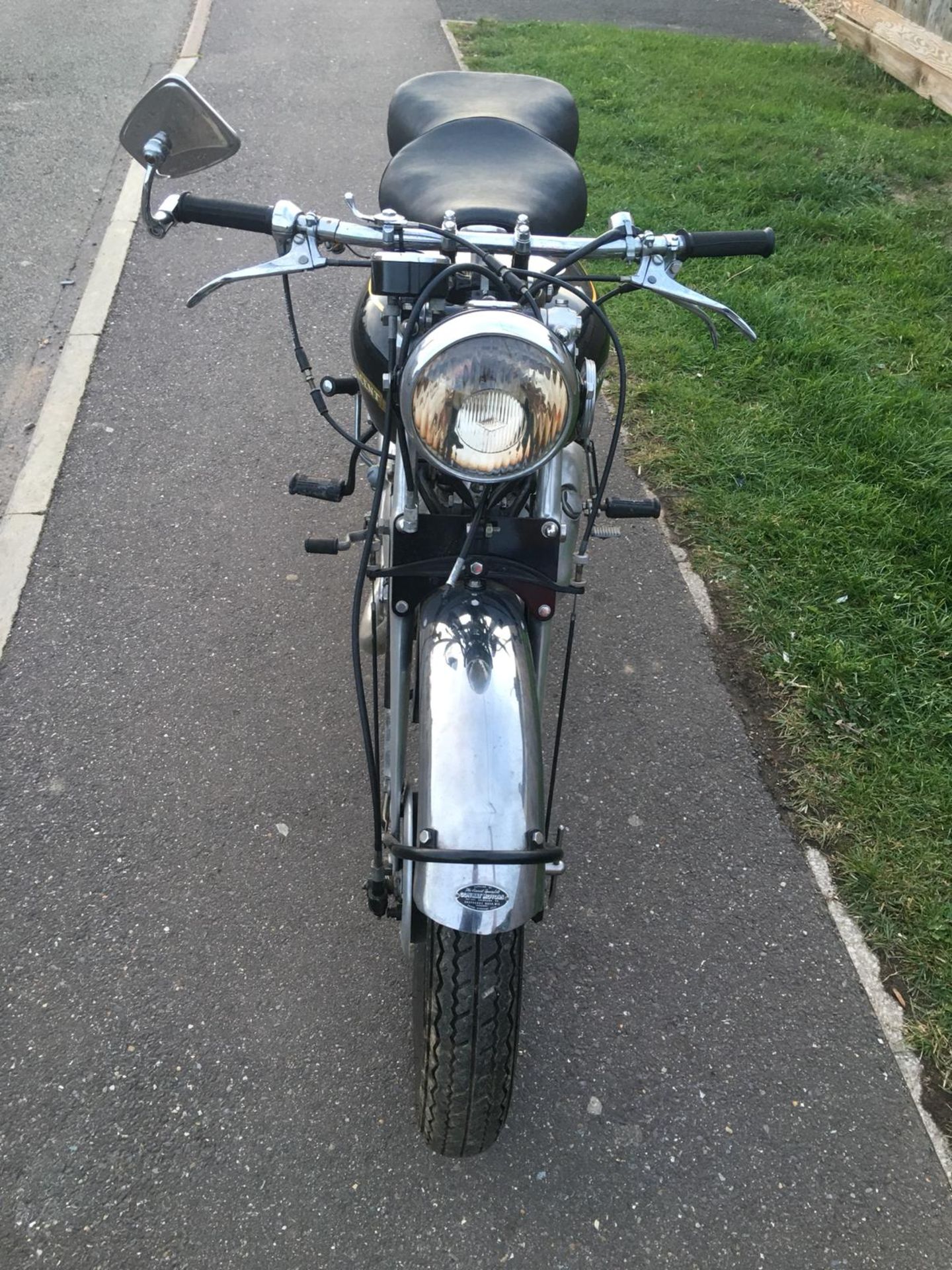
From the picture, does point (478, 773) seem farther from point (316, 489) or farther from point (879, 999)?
point (879, 999)

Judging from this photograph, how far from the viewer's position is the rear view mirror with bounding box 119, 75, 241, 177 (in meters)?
1.74

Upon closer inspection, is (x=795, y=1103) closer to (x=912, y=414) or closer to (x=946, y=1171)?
(x=946, y=1171)

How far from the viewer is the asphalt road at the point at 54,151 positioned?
174 inches

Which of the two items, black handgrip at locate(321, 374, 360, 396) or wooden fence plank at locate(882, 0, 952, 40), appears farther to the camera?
wooden fence plank at locate(882, 0, 952, 40)

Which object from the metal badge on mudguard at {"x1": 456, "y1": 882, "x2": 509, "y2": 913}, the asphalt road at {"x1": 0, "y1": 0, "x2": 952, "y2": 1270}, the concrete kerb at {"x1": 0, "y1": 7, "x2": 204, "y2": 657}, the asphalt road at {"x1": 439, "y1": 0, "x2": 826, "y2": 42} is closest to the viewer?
the metal badge on mudguard at {"x1": 456, "y1": 882, "x2": 509, "y2": 913}

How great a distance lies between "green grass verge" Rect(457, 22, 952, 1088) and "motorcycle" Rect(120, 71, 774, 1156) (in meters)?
1.18

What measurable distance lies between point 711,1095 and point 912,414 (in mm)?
3099

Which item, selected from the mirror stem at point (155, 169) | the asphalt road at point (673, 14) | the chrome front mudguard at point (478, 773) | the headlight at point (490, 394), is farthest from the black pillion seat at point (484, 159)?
the asphalt road at point (673, 14)

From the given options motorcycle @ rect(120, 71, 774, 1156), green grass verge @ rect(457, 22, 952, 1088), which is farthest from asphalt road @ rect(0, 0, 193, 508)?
green grass verge @ rect(457, 22, 952, 1088)

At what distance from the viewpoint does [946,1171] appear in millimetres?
Answer: 1923

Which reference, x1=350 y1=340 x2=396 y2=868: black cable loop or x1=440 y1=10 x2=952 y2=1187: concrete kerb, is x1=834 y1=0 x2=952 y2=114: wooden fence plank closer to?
x1=440 y1=10 x2=952 y2=1187: concrete kerb

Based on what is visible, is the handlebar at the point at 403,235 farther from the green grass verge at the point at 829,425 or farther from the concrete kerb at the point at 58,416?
the concrete kerb at the point at 58,416

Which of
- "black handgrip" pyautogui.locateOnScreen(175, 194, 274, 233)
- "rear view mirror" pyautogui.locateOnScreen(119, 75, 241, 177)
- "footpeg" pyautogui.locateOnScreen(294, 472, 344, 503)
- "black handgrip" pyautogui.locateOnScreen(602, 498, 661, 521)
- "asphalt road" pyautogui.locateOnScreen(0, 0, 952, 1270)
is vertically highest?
"rear view mirror" pyautogui.locateOnScreen(119, 75, 241, 177)

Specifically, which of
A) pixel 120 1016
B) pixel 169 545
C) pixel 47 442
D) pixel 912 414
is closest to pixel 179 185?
pixel 47 442
